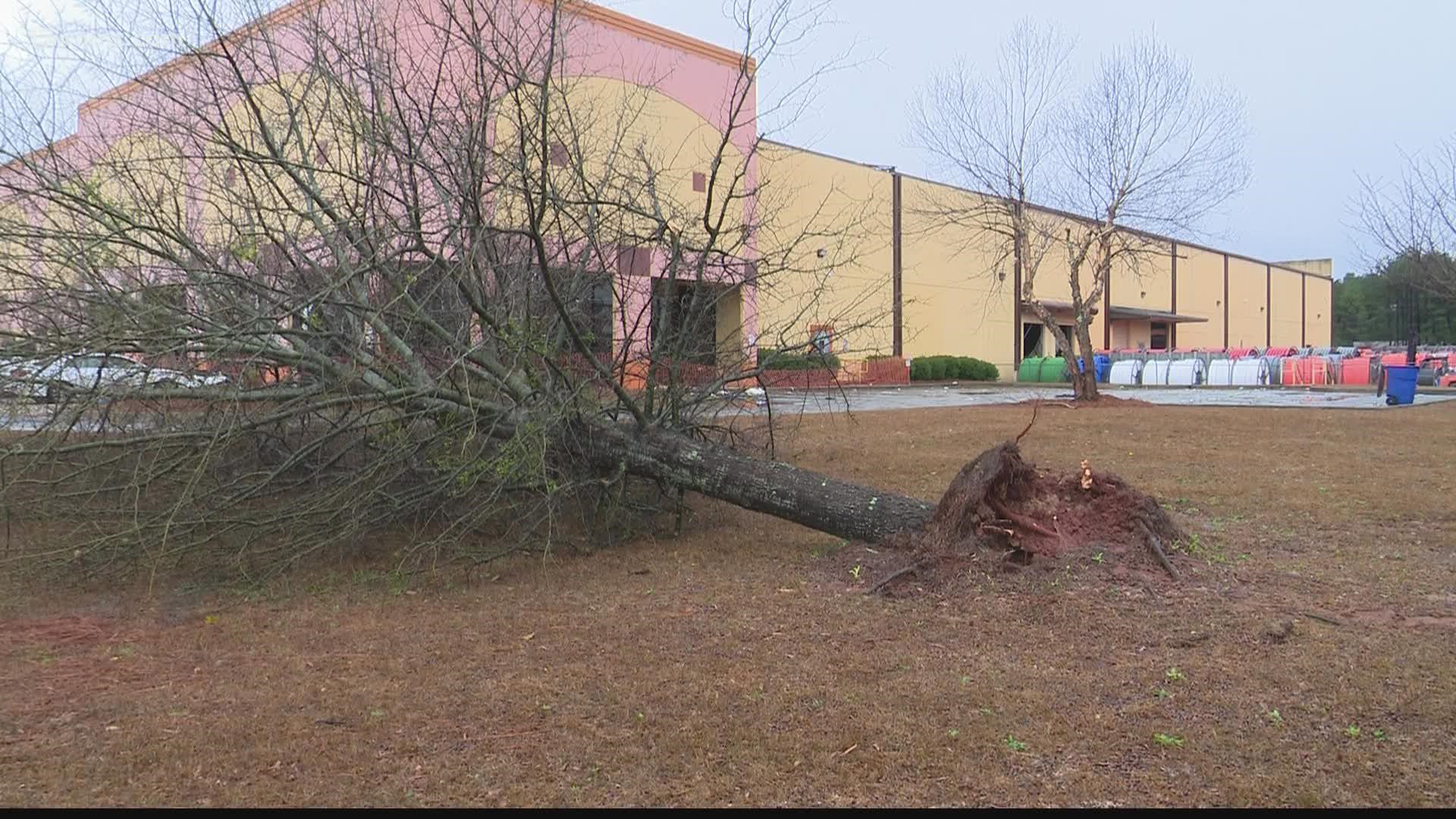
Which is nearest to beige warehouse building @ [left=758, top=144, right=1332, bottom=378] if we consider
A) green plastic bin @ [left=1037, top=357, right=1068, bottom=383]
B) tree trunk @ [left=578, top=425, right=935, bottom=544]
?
tree trunk @ [left=578, top=425, right=935, bottom=544]

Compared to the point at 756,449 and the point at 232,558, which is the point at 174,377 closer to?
→ the point at 232,558

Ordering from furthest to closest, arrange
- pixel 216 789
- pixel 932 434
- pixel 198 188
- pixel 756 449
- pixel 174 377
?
pixel 932 434
pixel 756 449
pixel 198 188
pixel 174 377
pixel 216 789

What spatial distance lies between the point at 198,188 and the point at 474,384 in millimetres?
2455

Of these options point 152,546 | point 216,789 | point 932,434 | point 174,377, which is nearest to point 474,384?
point 174,377

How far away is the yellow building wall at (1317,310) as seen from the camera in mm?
68000

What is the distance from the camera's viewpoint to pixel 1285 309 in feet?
210

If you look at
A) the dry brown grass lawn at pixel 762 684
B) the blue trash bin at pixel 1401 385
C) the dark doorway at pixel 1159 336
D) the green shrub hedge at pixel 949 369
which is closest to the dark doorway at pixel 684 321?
the dry brown grass lawn at pixel 762 684

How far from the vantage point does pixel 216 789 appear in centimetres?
305

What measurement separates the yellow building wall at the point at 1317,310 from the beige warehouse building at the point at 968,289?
0.13 m

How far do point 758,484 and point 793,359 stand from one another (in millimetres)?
1651

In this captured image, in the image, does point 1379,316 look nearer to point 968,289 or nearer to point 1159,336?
point 1159,336

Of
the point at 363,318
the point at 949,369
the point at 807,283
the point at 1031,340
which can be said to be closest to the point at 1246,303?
the point at 1031,340

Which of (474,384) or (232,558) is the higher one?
(474,384)

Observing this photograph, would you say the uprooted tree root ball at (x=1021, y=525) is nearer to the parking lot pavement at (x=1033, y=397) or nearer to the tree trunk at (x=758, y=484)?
the tree trunk at (x=758, y=484)
